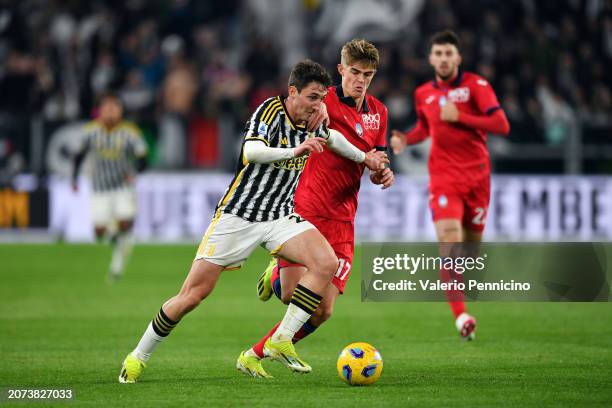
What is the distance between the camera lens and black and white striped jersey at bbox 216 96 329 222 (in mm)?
7504

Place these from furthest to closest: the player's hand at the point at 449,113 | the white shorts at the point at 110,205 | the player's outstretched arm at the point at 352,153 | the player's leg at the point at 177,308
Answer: the white shorts at the point at 110,205, the player's hand at the point at 449,113, the player's outstretched arm at the point at 352,153, the player's leg at the point at 177,308

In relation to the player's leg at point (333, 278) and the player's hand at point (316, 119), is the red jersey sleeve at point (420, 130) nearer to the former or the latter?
the player's leg at point (333, 278)

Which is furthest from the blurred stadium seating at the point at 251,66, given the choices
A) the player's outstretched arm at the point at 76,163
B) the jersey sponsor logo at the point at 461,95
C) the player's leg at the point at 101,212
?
the jersey sponsor logo at the point at 461,95

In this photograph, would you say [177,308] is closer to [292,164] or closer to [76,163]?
[292,164]

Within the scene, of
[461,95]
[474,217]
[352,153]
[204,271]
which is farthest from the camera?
[474,217]

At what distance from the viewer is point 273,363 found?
8625mm

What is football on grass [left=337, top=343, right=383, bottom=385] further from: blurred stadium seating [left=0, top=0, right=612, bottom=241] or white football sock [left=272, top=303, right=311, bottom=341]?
blurred stadium seating [left=0, top=0, right=612, bottom=241]

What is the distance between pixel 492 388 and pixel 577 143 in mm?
13816

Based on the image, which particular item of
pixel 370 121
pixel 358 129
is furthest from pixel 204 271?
pixel 370 121

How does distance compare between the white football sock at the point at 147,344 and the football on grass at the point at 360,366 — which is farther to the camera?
the white football sock at the point at 147,344

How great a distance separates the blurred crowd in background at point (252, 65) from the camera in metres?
20.6

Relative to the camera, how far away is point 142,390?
23.6 feet

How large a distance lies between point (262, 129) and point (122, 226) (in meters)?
9.30

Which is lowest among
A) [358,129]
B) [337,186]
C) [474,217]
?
[474,217]
